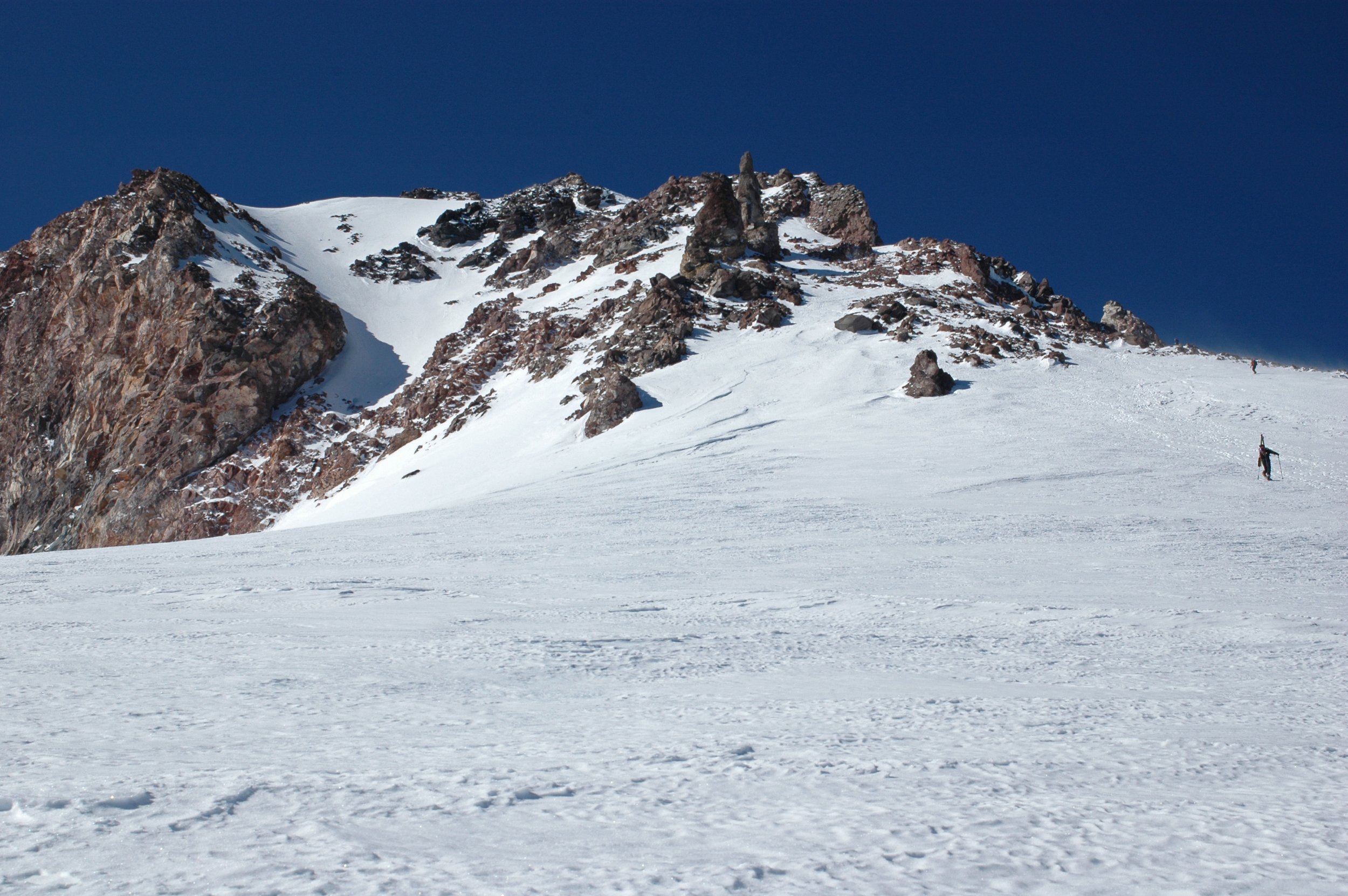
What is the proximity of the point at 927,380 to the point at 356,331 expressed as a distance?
39.0 meters

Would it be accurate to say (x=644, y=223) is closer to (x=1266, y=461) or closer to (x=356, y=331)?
(x=356, y=331)

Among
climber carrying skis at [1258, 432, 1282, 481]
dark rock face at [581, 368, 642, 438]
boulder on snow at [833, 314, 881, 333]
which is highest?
boulder on snow at [833, 314, 881, 333]

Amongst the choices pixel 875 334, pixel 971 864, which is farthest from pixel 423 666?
pixel 875 334

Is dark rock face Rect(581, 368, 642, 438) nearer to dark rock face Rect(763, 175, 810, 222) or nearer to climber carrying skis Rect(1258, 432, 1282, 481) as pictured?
climber carrying skis Rect(1258, 432, 1282, 481)

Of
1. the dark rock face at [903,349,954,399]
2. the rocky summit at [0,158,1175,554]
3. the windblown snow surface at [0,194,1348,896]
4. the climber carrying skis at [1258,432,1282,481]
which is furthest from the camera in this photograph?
the rocky summit at [0,158,1175,554]

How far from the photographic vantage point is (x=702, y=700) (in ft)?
18.3

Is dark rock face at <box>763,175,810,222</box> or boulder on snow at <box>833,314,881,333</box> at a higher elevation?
dark rock face at <box>763,175,810,222</box>

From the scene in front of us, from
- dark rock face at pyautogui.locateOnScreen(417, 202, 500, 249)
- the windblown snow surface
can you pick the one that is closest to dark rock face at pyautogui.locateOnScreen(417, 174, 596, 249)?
dark rock face at pyautogui.locateOnScreen(417, 202, 500, 249)

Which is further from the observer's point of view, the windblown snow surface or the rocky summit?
the rocky summit

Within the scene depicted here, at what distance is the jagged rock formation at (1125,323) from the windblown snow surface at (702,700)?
94.9 feet

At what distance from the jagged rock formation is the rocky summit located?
0.21 meters

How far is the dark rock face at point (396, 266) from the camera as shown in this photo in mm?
62125

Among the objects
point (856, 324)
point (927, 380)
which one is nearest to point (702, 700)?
point (927, 380)

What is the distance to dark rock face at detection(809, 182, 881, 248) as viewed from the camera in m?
57.4
